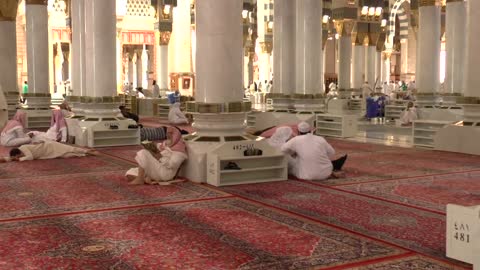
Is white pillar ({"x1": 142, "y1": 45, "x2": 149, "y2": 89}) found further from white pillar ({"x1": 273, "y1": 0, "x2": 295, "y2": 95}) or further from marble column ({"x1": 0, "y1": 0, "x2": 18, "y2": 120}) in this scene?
white pillar ({"x1": 273, "y1": 0, "x2": 295, "y2": 95})

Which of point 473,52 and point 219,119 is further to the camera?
point 473,52

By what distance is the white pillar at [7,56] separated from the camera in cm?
1156

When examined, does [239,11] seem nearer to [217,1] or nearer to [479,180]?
[217,1]

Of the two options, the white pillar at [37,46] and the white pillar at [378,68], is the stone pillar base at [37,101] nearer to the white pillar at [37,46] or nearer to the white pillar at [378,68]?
the white pillar at [37,46]

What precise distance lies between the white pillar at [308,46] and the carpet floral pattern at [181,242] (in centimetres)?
550

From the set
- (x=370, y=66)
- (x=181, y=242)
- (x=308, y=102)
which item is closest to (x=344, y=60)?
(x=370, y=66)

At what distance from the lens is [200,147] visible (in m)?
5.19

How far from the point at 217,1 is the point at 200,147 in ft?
4.13

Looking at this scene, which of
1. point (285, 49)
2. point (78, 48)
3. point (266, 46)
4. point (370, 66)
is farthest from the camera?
point (266, 46)

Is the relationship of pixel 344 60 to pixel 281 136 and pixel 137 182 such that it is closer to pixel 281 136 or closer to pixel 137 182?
pixel 281 136

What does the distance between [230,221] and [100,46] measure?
15.7 ft

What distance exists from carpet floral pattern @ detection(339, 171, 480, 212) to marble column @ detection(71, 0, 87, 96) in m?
5.11

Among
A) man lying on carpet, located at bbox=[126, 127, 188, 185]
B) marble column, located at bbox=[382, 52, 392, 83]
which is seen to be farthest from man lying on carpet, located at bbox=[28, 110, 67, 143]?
marble column, located at bbox=[382, 52, 392, 83]

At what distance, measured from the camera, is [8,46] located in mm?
11602
